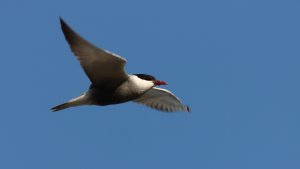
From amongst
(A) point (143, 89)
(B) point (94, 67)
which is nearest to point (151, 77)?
(A) point (143, 89)

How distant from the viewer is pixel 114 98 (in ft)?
49.9

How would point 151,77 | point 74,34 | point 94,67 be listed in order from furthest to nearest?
point 151,77 → point 94,67 → point 74,34

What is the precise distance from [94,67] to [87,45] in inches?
37.4

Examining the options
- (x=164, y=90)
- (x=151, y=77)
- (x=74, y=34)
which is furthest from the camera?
(x=164, y=90)

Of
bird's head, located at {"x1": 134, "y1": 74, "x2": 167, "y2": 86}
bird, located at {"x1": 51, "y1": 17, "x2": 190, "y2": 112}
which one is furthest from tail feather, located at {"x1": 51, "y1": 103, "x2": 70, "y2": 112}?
bird's head, located at {"x1": 134, "y1": 74, "x2": 167, "y2": 86}

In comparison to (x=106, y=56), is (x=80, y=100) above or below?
below

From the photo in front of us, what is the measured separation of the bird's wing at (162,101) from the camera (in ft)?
59.7

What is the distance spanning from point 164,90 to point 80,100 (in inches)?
135

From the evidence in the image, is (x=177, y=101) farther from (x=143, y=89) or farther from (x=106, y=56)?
(x=106, y=56)

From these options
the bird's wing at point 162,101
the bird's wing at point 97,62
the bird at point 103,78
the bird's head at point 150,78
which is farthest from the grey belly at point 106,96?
the bird's wing at point 162,101

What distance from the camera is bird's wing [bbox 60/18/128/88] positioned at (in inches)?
531

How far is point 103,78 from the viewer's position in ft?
49.1

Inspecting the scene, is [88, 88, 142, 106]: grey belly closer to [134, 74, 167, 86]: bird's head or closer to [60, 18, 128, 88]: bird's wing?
[60, 18, 128, 88]: bird's wing

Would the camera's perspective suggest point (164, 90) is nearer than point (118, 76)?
No
